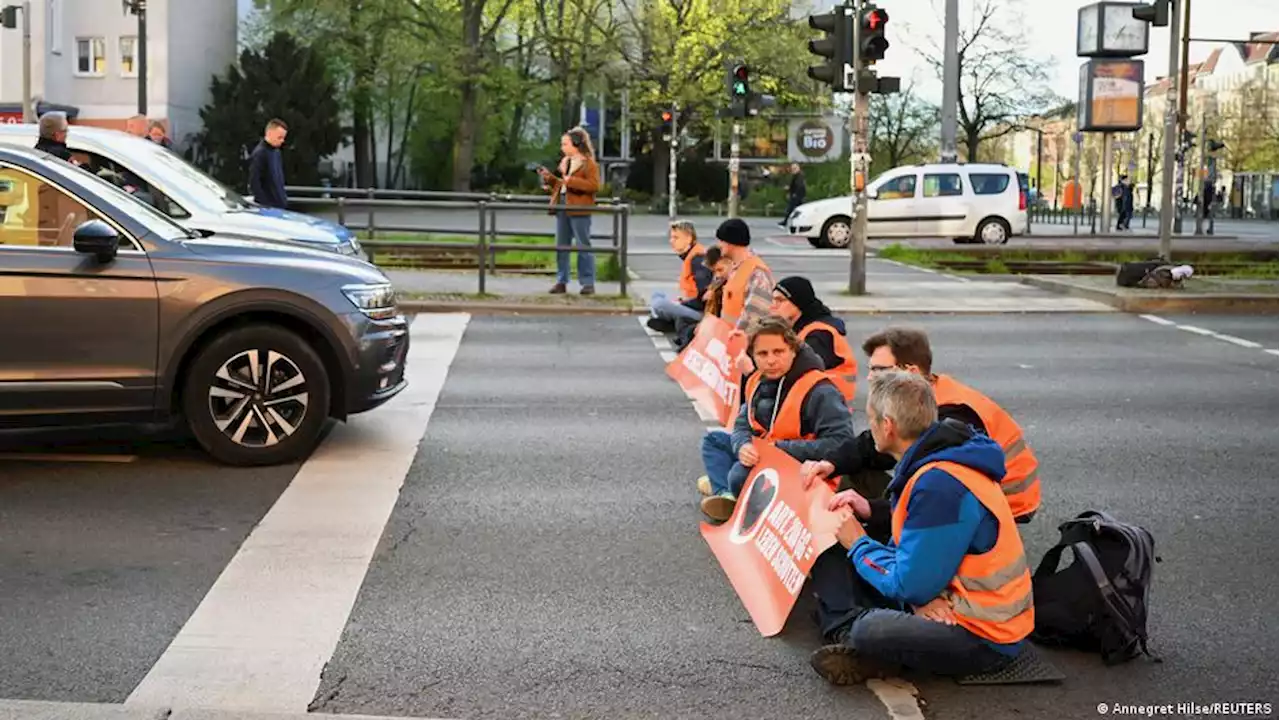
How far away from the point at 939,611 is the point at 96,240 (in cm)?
506

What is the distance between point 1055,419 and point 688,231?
4.19m

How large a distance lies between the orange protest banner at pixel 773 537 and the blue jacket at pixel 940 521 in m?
0.50

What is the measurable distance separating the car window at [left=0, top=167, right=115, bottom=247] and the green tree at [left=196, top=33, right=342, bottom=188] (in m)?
45.5

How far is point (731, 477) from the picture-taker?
727 centimetres

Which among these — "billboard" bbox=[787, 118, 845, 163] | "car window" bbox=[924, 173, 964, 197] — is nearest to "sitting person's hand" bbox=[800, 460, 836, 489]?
"car window" bbox=[924, 173, 964, 197]

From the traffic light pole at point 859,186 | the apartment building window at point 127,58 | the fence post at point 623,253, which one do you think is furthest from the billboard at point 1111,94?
the apartment building window at point 127,58

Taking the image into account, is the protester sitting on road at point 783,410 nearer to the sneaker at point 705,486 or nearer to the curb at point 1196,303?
the sneaker at point 705,486

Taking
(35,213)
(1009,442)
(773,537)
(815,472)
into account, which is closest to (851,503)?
(815,472)

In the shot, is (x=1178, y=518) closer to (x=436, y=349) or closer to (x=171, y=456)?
(x=171, y=456)

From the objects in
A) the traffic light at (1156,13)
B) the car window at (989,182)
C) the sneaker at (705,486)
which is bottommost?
the sneaker at (705,486)

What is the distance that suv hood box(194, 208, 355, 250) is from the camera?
12.8 m

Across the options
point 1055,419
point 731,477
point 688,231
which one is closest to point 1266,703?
point 731,477

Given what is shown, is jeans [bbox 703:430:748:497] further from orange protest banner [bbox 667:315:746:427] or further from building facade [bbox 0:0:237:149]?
building facade [bbox 0:0:237:149]

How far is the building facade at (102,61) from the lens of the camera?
51.0m
